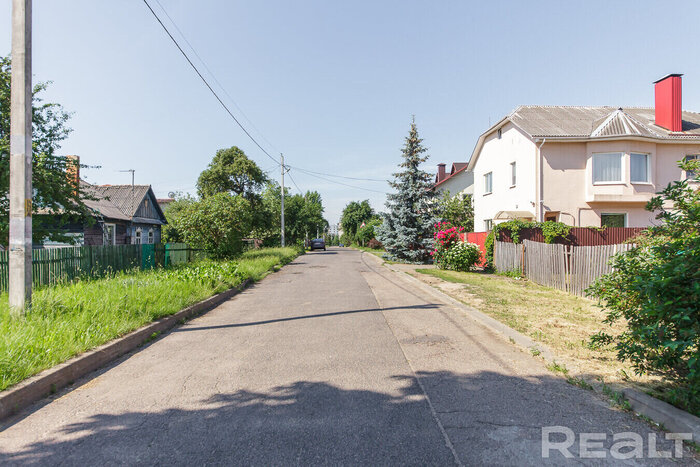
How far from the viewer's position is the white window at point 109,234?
22.6m

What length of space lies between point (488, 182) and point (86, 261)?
20523 millimetres

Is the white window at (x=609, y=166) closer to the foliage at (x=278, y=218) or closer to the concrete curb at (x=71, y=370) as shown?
the concrete curb at (x=71, y=370)

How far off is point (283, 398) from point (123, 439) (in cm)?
134

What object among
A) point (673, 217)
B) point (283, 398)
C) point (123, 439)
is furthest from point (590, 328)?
point (123, 439)

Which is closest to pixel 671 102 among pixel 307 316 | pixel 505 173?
pixel 505 173

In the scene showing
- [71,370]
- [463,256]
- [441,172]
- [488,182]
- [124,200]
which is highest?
[441,172]

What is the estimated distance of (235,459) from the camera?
2.67 metres

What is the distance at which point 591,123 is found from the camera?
19.5m

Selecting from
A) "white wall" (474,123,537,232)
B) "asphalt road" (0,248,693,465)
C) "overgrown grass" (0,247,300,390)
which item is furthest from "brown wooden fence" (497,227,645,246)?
"overgrown grass" (0,247,300,390)

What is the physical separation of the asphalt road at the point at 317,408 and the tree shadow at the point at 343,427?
1 cm

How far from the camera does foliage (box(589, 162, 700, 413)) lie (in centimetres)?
311

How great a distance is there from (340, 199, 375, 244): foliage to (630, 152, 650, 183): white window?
56069mm

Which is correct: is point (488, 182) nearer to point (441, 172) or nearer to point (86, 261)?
point (86, 261)

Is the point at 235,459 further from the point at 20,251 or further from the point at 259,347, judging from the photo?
the point at 20,251
